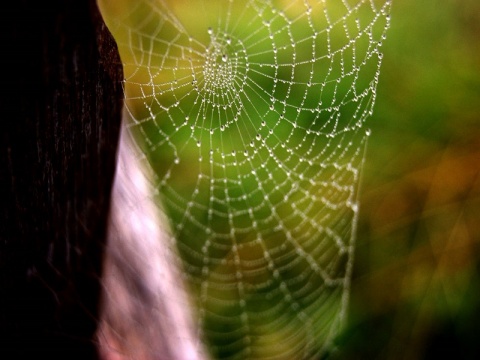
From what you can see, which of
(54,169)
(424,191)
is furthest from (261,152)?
(54,169)

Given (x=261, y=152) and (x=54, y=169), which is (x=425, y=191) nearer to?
(x=261, y=152)

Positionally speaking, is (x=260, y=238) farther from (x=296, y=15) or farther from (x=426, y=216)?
(x=296, y=15)

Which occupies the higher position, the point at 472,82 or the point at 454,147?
the point at 472,82

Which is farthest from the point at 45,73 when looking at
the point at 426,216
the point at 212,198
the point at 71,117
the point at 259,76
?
the point at 426,216

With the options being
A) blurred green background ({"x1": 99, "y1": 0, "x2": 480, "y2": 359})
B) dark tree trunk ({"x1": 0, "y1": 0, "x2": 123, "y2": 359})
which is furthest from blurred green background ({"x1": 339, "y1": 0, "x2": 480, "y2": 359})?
dark tree trunk ({"x1": 0, "y1": 0, "x2": 123, "y2": 359})

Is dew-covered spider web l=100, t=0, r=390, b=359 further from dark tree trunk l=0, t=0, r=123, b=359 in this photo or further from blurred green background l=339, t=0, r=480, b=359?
dark tree trunk l=0, t=0, r=123, b=359

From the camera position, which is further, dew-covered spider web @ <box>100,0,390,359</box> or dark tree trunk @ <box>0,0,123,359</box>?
dew-covered spider web @ <box>100,0,390,359</box>
